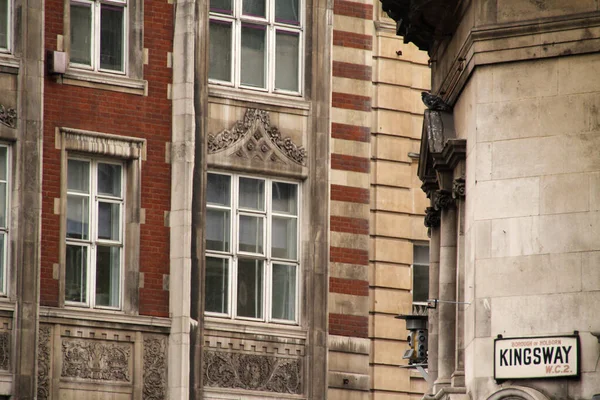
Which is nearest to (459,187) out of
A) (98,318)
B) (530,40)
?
(530,40)

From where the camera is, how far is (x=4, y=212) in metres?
37.8

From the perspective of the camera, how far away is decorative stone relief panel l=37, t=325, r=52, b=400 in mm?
37781

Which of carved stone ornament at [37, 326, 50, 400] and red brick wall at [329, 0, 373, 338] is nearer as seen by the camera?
carved stone ornament at [37, 326, 50, 400]

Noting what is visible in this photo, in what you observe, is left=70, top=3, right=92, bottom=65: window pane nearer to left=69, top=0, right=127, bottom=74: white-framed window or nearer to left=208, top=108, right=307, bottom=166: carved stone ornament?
left=69, top=0, right=127, bottom=74: white-framed window

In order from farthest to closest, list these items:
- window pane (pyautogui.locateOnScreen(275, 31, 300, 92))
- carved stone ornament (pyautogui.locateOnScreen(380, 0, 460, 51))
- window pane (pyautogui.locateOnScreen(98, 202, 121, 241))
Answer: window pane (pyautogui.locateOnScreen(275, 31, 300, 92)) → window pane (pyautogui.locateOnScreen(98, 202, 121, 241)) → carved stone ornament (pyautogui.locateOnScreen(380, 0, 460, 51))

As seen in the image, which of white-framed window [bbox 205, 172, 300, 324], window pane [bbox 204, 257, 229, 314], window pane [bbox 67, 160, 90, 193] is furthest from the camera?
white-framed window [bbox 205, 172, 300, 324]

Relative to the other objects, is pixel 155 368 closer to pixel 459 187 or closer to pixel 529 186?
pixel 459 187

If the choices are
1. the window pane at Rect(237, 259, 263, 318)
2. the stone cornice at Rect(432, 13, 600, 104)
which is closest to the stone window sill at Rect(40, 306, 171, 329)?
the window pane at Rect(237, 259, 263, 318)

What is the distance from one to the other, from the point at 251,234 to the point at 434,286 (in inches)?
442

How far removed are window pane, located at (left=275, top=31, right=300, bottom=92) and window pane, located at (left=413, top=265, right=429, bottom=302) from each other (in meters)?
5.33

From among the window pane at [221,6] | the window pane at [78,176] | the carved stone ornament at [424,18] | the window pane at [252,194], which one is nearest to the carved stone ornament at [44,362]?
the window pane at [78,176]

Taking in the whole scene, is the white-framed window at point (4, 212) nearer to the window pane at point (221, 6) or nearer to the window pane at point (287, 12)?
the window pane at point (221, 6)

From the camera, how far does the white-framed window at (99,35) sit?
3931 centimetres

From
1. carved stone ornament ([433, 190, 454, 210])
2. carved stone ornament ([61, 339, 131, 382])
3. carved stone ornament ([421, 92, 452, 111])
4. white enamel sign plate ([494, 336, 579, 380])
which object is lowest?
white enamel sign plate ([494, 336, 579, 380])
